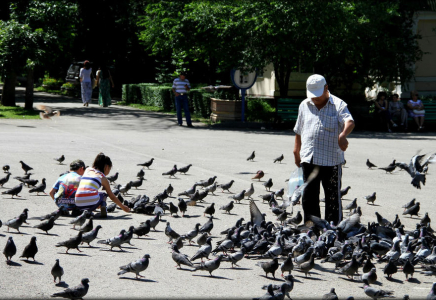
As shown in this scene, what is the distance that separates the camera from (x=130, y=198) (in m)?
10.7

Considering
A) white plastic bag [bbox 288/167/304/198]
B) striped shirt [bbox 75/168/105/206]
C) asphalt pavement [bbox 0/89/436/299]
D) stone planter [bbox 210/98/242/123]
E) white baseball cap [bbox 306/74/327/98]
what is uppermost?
white baseball cap [bbox 306/74/327/98]

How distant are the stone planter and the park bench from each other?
1.65m

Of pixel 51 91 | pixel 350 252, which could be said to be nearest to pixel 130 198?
pixel 350 252

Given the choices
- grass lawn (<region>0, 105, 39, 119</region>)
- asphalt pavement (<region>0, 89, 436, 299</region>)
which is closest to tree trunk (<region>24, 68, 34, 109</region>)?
grass lawn (<region>0, 105, 39, 119</region>)

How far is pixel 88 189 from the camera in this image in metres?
8.80

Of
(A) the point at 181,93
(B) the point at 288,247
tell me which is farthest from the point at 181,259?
(A) the point at 181,93

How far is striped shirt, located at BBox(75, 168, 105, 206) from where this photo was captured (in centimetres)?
880

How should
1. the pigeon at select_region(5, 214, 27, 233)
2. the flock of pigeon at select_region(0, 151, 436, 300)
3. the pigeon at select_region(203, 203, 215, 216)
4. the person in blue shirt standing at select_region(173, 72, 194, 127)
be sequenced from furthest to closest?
1. the person in blue shirt standing at select_region(173, 72, 194, 127)
2. the pigeon at select_region(203, 203, 215, 216)
3. the pigeon at select_region(5, 214, 27, 233)
4. the flock of pigeon at select_region(0, 151, 436, 300)

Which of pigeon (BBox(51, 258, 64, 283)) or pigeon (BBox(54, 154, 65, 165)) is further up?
pigeon (BBox(54, 154, 65, 165))

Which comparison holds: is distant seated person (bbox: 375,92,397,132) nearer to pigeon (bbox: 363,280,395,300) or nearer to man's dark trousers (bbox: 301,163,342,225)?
man's dark trousers (bbox: 301,163,342,225)

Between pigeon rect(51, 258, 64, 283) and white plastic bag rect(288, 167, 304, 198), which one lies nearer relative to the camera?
pigeon rect(51, 258, 64, 283)

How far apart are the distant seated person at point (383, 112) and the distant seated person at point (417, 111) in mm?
1033

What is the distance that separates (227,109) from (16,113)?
27.9ft

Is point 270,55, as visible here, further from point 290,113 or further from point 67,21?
point 67,21
